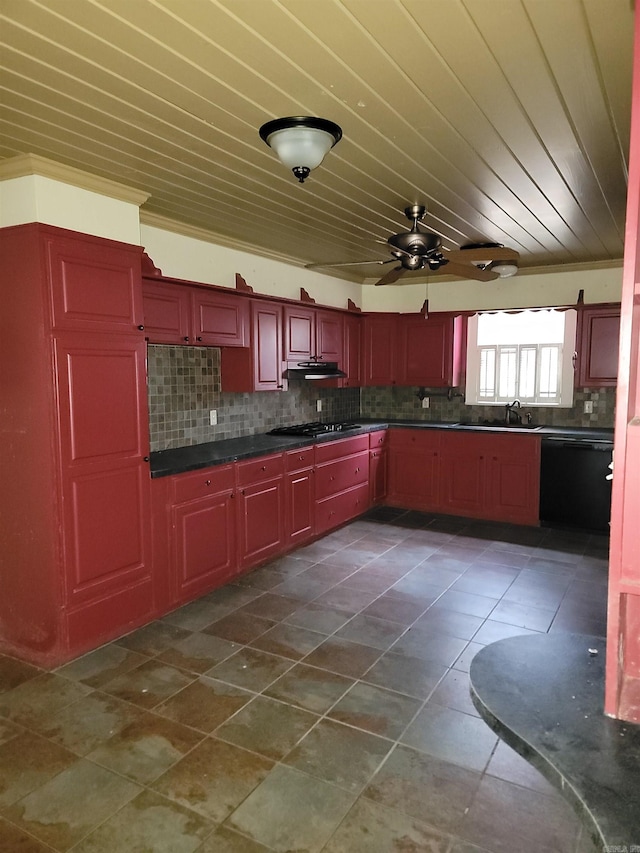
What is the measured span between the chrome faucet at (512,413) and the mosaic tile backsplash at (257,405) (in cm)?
17

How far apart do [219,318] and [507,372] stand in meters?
3.14

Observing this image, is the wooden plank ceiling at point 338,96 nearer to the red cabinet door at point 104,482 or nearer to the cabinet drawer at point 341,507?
the red cabinet door at point 104,482

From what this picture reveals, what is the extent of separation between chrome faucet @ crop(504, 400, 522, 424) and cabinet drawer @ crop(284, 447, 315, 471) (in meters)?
2.20

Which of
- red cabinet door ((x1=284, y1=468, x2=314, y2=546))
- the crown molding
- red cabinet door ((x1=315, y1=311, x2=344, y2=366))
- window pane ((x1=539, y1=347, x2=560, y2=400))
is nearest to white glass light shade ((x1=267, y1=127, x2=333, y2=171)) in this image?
the crown molding

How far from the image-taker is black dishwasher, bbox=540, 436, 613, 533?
4844 millimetres

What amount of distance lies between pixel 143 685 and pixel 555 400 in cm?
452

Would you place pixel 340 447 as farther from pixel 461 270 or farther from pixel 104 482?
pixel 104 482

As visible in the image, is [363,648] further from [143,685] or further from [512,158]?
[512,158]

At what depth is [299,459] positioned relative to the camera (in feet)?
15.0

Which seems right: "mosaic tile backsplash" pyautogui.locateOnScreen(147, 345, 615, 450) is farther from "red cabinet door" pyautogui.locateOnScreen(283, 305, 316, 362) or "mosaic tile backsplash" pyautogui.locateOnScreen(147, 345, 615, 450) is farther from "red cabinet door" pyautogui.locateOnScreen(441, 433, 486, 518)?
"red cabinet door" pyautogui.locateOnScreen(441, 433, 486, 518)

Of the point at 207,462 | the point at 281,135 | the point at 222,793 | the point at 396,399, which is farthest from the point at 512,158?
the point at 396,399

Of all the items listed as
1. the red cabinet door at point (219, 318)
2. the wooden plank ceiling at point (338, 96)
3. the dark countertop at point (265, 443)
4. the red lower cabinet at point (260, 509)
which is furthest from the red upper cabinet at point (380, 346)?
the wooden plank ceiling at point (338, 96)

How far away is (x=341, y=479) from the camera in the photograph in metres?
5.16

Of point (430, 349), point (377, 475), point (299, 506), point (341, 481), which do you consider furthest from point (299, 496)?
point (430, 349)
